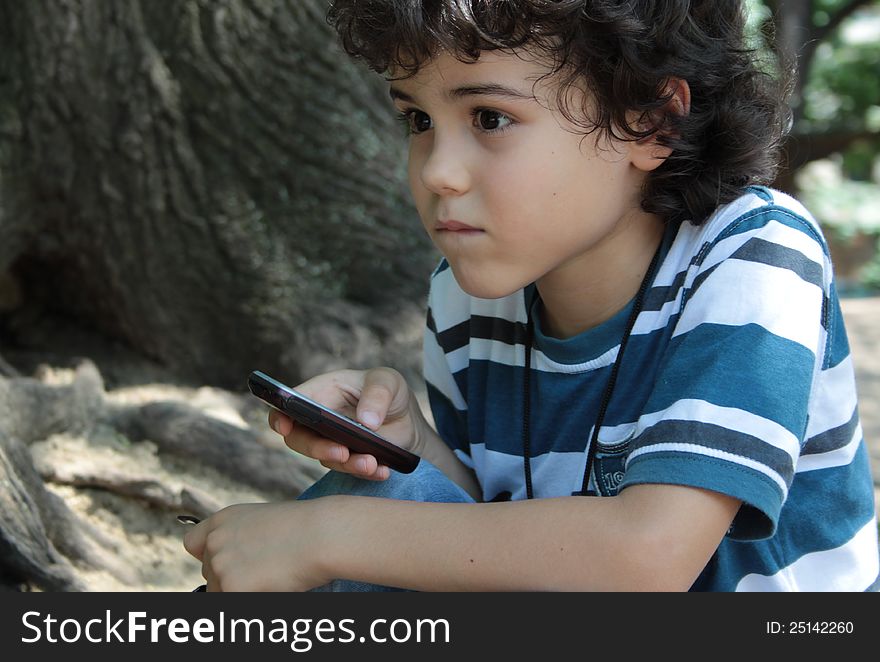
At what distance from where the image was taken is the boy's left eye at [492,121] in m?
1.74

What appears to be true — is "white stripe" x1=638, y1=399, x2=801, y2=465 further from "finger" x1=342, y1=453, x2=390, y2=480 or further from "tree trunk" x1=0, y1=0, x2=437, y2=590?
"tree trunk" x1=0, y1=0, x2=437, y2=590

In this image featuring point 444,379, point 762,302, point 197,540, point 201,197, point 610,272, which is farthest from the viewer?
point 201,197

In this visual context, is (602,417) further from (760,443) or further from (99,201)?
(99,201)

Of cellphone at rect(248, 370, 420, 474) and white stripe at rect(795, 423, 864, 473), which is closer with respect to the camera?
cellphone at rect(248, 370, 420, 474)

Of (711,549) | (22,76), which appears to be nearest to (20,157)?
(22,76)

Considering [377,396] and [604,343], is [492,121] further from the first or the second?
[377,396]

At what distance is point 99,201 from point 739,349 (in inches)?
104

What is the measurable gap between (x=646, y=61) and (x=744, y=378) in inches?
24.7

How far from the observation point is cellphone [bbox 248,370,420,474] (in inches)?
68.1

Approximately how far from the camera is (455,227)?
5.84 feet

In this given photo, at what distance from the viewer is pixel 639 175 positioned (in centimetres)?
195

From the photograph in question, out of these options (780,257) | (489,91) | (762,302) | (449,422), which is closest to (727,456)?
(762,302)

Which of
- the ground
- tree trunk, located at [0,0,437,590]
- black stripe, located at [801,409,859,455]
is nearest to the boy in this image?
black stripe, located at [801,409,859,455]

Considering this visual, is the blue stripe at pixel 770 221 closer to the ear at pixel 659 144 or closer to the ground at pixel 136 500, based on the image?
the ear at pixel 659 144
